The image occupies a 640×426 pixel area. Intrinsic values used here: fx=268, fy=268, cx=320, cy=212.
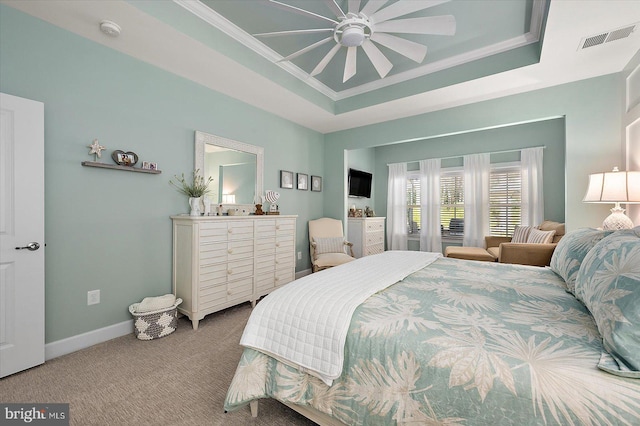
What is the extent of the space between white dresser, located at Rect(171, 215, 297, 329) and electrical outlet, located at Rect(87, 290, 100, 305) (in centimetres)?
65

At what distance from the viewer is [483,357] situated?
3.07 ft

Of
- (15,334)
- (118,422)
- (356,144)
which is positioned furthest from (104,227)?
(356,144)

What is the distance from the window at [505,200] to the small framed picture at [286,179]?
382 centimetres

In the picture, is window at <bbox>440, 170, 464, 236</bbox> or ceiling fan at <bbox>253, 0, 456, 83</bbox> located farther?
window at <bbox>440, 170, 464, 236</bbox>

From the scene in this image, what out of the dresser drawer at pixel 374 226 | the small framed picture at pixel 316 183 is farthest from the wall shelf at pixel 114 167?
the dresser drawer at pixel 374 226

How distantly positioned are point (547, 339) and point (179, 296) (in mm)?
2994

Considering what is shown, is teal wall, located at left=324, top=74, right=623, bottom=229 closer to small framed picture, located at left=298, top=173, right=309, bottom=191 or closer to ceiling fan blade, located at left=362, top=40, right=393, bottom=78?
ceiling fan blade, located at left=362, top=40, right=393, bottom=78

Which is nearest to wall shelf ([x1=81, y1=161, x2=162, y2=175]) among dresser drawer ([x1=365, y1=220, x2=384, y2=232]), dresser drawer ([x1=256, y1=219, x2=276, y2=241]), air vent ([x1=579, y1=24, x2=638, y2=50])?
dresser drawer ([x1=256, y1=219, x2=276, y2=241])

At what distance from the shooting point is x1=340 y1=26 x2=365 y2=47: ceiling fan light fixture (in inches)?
80.4

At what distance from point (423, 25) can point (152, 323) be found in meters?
3.34

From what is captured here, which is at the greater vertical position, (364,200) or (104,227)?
(364,200)

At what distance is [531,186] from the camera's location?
15.2ft

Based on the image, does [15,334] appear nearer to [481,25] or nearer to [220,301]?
[220,301]

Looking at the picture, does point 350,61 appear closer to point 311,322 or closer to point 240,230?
point 240,230
